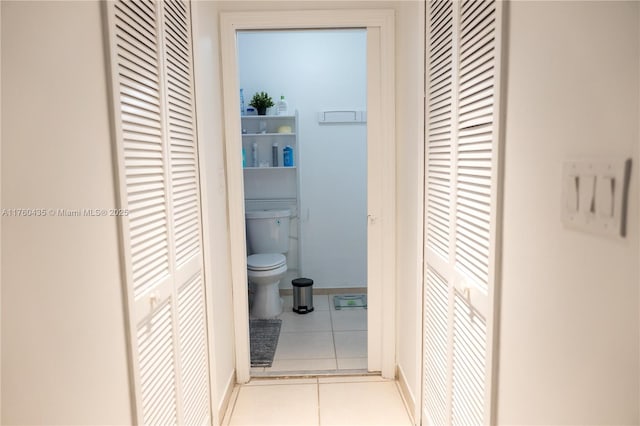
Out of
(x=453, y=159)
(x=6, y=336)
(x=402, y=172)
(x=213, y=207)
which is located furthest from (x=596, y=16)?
(x=213, y=207)

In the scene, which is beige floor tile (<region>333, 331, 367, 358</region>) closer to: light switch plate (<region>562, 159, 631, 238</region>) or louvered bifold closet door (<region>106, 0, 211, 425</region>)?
louvered bifold closet door (<region>106, 0, 211, 425</region>)

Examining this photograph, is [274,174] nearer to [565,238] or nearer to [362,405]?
[362,405]

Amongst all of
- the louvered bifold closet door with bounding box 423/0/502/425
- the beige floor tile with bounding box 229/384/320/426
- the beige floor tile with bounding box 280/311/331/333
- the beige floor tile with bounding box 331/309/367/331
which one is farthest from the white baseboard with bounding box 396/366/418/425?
the beige floor tile with bounding box 280/311/331/333

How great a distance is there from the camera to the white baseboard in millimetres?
2107

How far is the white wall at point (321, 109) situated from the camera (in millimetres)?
3729

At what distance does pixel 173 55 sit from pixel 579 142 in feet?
4.67

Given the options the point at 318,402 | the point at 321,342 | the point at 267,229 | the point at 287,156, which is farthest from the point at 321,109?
the point at 318,402

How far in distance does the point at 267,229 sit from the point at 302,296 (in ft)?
2.22

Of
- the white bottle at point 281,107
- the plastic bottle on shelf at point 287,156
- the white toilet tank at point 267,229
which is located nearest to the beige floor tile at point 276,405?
the white toilet tank at point 267,229

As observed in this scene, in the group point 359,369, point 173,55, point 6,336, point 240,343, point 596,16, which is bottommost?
point 359,369

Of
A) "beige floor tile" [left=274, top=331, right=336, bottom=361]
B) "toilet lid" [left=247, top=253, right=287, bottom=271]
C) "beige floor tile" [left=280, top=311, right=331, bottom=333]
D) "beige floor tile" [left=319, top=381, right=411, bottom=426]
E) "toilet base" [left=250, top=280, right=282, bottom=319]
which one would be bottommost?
"beige floor tile" [left=319, top=381, right=411, bottom=426]

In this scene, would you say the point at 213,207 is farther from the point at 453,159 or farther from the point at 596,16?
the point at 596,16

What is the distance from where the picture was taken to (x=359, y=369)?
2625mm

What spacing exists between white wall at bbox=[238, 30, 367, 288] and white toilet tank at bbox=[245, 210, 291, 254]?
0.22 metres
